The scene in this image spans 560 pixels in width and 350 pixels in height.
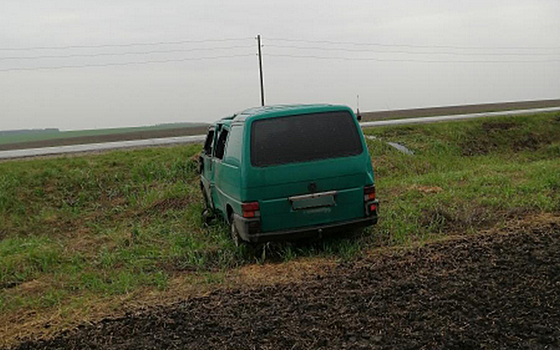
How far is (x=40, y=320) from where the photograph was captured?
544 centimetres

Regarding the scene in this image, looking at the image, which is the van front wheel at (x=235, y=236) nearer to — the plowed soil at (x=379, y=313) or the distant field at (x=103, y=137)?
the plowed soil at (x=379, y=313)

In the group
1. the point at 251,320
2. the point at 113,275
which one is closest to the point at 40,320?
the point at 113,275

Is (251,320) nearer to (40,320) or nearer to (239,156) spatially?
(40,320)

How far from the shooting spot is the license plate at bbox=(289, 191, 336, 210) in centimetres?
692

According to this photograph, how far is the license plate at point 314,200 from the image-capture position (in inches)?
273

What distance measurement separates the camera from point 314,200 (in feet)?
22.9

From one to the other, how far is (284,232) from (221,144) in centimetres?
232

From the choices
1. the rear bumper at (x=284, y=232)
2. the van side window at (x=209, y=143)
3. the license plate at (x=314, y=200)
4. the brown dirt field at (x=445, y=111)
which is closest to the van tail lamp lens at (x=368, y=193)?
the rear bumper at (x=284, y=232)

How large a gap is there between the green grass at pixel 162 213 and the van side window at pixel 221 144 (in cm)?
119

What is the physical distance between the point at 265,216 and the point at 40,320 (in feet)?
8.80

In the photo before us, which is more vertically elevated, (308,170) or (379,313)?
(308,170)

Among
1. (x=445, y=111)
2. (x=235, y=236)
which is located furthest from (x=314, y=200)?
(x=445, y=111)

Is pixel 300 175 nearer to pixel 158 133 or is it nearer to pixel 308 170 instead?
pixel 308 170

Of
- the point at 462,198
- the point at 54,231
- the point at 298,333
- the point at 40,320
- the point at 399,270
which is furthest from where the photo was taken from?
the point at 54,231
